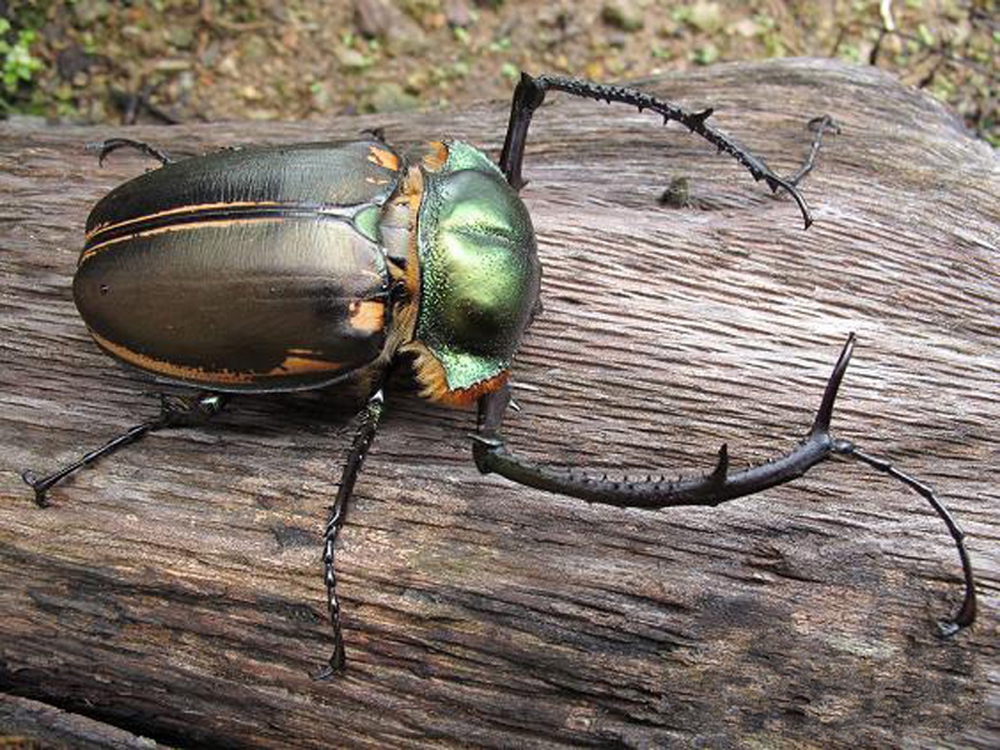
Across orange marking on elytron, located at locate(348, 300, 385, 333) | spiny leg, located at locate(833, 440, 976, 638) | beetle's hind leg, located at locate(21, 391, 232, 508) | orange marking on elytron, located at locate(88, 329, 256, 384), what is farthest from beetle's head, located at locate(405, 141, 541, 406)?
spiny leg, located at locate(833, 440, 976, 638)

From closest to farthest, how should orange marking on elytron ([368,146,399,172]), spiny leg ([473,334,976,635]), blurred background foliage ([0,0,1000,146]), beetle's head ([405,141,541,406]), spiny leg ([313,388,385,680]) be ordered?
spiny leg ([473,334,976,635]) → spiny leg ([313,388,385,680]) → beetle's head ([405,141,541,406]) → orange marking on elytron ([368,146,399,172]) → blurred background foliage ([0,0,1000,146])

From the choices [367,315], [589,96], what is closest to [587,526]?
[367,315]

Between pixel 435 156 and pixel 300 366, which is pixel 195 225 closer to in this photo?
pixel 300 366

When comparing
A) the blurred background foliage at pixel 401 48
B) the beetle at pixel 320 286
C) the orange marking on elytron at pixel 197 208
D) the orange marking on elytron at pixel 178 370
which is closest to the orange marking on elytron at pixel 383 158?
the beetle at pixel 320 286

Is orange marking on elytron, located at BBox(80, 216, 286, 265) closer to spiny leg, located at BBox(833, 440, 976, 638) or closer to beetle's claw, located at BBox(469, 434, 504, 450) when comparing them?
beetle's claw, located at BBox(469, 434, 504, 450)

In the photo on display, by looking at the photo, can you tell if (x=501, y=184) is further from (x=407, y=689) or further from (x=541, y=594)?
(x=407, y=689)

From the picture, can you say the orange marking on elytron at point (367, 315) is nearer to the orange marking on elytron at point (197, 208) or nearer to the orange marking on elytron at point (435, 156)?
A: the orange marking on elytron at point (197, 208)
